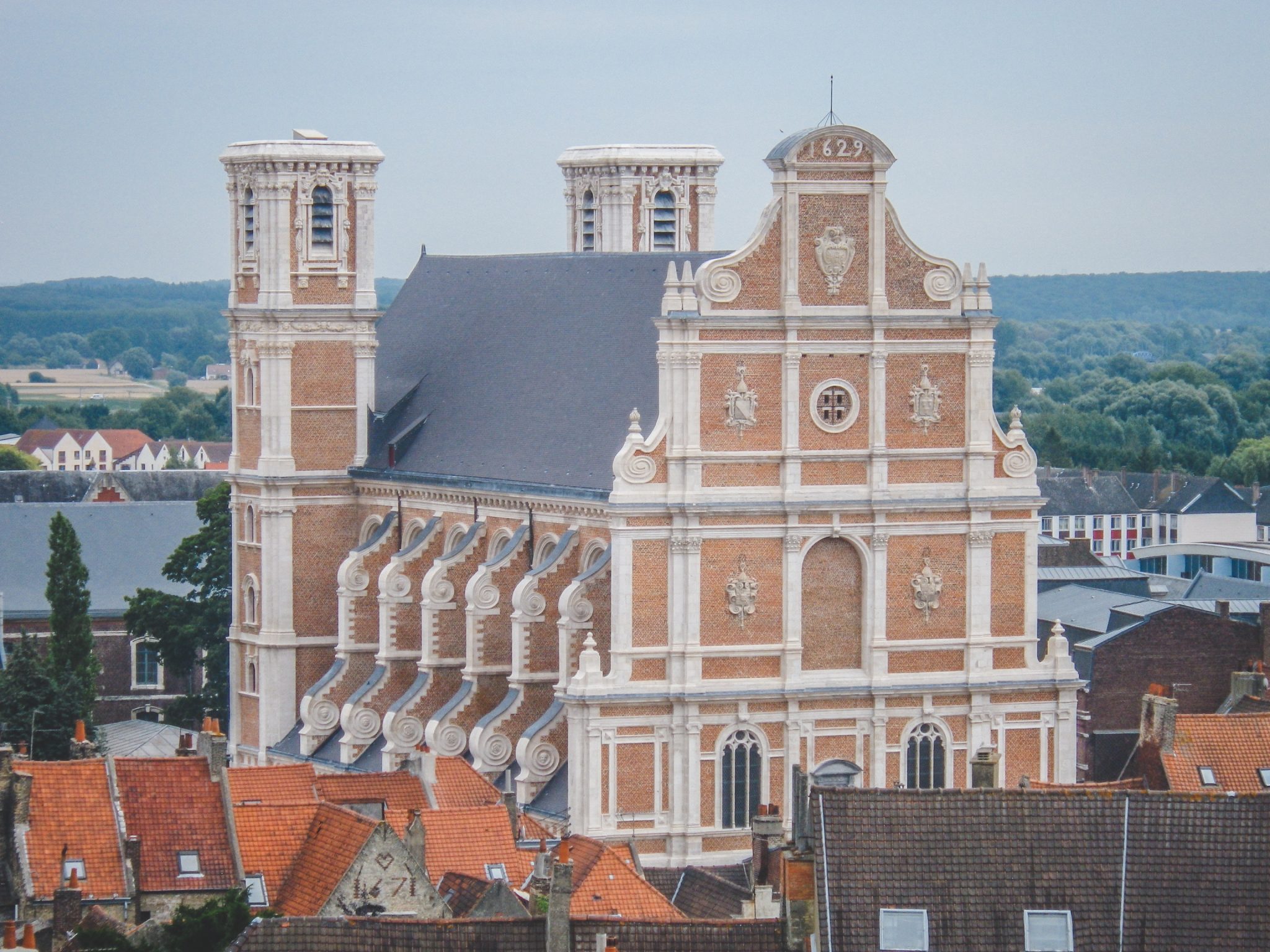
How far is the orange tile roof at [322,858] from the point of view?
5281 cm

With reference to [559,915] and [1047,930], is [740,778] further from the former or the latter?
[1047,930]

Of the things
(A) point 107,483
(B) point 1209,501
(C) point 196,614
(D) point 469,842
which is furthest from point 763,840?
(B) point 1209,501

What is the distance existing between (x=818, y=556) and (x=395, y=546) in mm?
14985

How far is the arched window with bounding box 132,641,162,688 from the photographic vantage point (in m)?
104

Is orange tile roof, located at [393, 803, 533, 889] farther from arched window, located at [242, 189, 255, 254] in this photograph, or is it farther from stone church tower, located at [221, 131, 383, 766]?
arched window, located at [242, 189, 255, 254]

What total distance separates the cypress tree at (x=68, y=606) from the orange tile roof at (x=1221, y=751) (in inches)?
1518

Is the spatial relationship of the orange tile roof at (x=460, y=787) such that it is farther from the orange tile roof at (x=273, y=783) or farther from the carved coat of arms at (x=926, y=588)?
the carved coat of arms at (x=926, y=588)

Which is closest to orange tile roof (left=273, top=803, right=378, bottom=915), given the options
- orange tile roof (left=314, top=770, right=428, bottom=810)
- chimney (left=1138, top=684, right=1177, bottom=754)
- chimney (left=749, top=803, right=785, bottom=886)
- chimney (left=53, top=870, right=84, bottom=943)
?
chimney (left=53, top=870, right=84, bottom=943)

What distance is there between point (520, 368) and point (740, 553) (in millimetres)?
12870

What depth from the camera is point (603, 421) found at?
75.1m

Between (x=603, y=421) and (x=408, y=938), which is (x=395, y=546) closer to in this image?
(x=603, y=421)

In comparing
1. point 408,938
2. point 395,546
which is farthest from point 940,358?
point 408,938

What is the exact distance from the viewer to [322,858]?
54.4 meters

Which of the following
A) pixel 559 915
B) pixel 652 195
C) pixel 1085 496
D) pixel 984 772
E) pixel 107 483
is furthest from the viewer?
pixel 1085 496
